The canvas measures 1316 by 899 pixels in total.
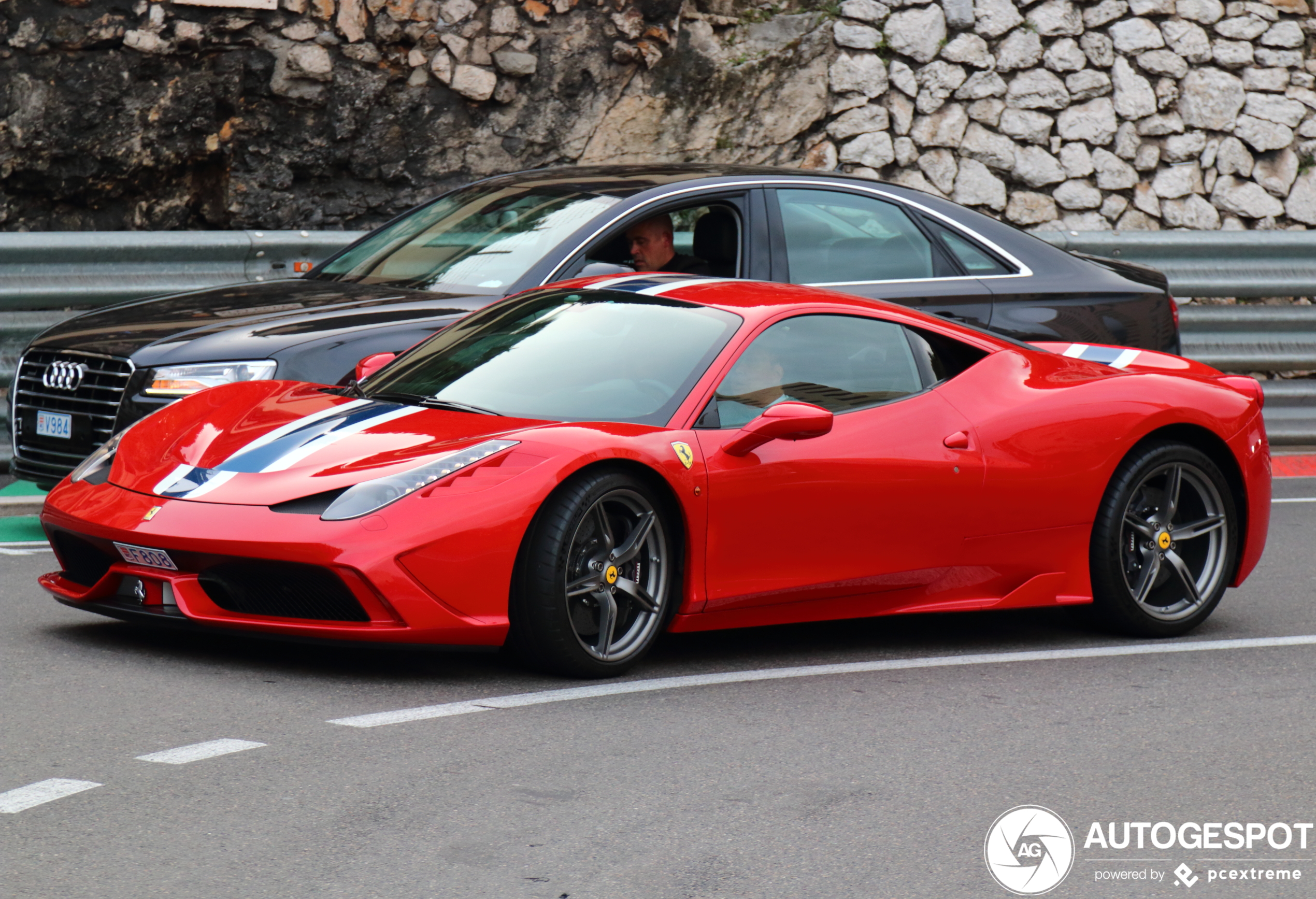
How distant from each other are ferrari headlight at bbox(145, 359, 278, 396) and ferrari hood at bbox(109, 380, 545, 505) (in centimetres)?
94

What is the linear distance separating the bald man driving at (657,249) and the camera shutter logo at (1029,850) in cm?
384

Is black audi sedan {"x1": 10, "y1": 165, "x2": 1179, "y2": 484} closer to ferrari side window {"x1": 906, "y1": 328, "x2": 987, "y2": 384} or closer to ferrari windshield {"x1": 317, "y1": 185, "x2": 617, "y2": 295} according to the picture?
ferrari windshield {"x1": 317, "y1": 185, "x2": 617, "y2": 295}

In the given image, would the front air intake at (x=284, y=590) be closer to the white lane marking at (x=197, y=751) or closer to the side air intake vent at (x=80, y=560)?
the side air intake vent at (x=80, y=560)

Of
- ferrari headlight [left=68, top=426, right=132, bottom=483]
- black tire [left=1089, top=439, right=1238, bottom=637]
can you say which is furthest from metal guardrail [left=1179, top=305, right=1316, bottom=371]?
ferrari headlight [left=68, top=426, right=132, bottom=483]

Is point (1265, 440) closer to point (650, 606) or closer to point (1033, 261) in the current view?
point (1033, 261)

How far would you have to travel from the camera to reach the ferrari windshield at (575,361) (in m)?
5.55

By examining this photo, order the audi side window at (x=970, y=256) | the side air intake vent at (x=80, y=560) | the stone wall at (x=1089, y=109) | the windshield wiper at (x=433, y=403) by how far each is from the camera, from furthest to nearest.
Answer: the stone wall at (x=1089, y=109) < the audi side window at (x=970, y=256) < the windshield wiper at (x=433, y=403) < the side air intake vent at (x=80, y=560)

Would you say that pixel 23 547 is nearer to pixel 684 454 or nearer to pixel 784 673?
pixel 684 454

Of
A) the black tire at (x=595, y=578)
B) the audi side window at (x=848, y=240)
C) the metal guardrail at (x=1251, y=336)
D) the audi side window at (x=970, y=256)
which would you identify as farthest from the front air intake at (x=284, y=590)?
the metal guardrail at (x=1251, y=336)

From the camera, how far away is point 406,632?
4.95 metres

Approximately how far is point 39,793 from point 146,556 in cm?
122

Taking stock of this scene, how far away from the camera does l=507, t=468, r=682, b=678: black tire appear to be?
508 centimetres

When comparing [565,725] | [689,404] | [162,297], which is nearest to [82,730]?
[565,725]

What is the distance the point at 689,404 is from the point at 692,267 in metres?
2.37
